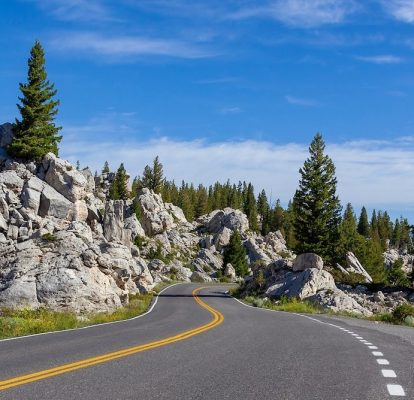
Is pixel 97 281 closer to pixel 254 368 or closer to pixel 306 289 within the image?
pixel 306 289

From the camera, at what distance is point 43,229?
4088cm

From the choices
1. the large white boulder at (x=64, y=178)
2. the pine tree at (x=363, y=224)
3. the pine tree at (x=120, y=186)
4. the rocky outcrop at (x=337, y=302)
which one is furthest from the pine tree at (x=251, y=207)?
the rocky outcrop at (x=337, y=302)

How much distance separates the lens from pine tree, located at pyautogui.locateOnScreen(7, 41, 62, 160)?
52.5 m

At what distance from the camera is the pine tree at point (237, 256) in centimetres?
10400

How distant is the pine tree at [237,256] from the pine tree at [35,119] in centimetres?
5415

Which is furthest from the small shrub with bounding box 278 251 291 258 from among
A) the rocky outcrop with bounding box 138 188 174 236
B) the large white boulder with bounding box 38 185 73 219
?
the large white boulder with bounding box 38 185 73 219

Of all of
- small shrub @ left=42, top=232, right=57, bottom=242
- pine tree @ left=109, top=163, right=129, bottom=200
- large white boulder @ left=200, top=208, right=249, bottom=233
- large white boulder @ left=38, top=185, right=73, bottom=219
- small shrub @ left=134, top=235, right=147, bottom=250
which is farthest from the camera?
large white boulder @ left=200, top=208, right=249, bottom=233

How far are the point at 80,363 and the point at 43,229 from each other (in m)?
32.8

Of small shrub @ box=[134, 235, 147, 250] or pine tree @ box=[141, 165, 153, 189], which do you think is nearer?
small shrub @ box=[134, 235, 147, 250]

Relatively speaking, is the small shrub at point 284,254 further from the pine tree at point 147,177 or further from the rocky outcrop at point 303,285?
the rocky outcrop at point 303,285

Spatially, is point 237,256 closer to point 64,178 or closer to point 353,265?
point 353,265

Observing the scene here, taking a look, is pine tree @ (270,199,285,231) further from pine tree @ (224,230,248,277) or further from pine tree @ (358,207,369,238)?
pine tree @ (224,230,248,277)

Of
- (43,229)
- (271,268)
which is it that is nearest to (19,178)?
(43,229)

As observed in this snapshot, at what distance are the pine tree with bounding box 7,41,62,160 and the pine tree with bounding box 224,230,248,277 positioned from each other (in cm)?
5415
